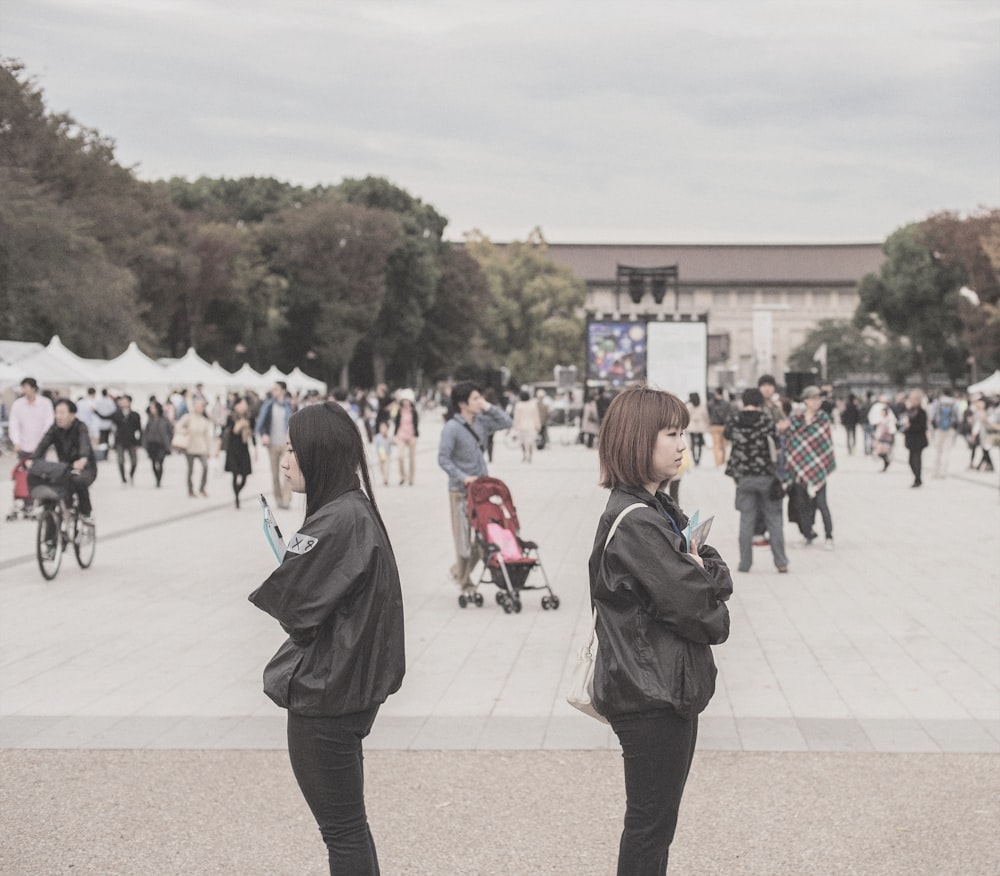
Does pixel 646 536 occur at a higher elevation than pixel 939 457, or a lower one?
higher

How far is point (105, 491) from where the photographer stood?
24.1 meters

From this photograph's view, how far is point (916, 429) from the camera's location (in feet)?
79.4

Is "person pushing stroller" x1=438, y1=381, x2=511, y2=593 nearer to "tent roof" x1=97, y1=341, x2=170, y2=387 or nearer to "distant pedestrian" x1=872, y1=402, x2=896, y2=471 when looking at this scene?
"distant pedestrian" x1=872, y1=402, x2=896, y2=471

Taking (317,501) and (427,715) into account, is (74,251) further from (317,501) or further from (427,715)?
(317,501)

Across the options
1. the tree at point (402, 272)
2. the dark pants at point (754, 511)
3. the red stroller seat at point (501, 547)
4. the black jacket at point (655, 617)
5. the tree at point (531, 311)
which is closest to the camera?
the black jacket at point (655, 617)

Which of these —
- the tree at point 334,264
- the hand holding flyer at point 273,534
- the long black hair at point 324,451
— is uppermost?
the tree at point 334,264

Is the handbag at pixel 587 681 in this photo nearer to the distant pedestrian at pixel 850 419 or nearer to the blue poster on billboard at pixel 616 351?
the blue poster on billboard at pixel 616 351

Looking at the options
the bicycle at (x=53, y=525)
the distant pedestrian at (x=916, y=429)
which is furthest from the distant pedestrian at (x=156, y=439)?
the distant pedestrian at (x=916, y=429)

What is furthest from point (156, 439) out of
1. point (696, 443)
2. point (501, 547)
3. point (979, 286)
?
point (979, 286)

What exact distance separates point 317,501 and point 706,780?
2.72 meters

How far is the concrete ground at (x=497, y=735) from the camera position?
200 inches

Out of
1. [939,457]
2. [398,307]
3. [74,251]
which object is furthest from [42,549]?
[398,307]

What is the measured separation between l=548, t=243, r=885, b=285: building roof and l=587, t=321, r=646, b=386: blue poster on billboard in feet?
337

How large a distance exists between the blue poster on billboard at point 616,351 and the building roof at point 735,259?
337 feet
